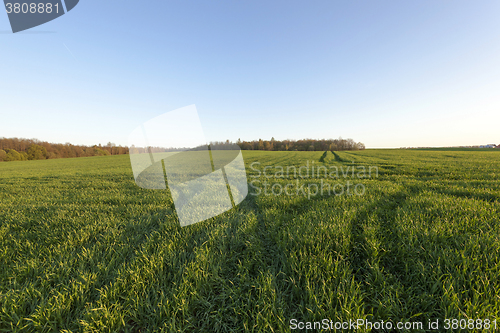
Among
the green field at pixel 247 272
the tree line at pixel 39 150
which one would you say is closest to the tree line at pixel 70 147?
the tree line at pixel 39 150

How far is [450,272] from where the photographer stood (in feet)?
6.57

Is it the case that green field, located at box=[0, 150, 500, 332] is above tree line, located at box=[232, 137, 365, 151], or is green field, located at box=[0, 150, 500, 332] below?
below

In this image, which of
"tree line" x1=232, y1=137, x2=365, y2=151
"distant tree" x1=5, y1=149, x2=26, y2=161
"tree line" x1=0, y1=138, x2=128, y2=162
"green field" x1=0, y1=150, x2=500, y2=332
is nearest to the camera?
"green field" x1=0, y1=150, x2=500, y2=332

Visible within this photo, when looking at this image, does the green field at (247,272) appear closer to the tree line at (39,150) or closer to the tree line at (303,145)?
the tree line at (39,150)

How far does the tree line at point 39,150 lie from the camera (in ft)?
183

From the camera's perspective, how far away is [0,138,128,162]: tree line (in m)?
55.8

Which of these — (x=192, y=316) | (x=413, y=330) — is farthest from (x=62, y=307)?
(x=413, y=330)

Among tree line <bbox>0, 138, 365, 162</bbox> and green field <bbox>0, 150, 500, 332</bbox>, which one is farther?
tree line <bbox>0, 138, 365, 162</bbox>

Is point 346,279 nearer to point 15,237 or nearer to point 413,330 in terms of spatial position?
point 413,330

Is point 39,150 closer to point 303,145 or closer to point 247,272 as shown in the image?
point 247,272

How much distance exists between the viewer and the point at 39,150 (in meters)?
59.6

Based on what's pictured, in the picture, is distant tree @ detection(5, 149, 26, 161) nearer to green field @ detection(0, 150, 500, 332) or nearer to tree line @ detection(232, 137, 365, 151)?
tree line @ detection(232, 137, 365, 151)

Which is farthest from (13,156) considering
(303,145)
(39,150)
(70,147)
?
(303,145)

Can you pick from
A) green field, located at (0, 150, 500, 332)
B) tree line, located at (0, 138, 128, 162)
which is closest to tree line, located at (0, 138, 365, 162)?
tree line, located at (0, 138, 128, 162)
